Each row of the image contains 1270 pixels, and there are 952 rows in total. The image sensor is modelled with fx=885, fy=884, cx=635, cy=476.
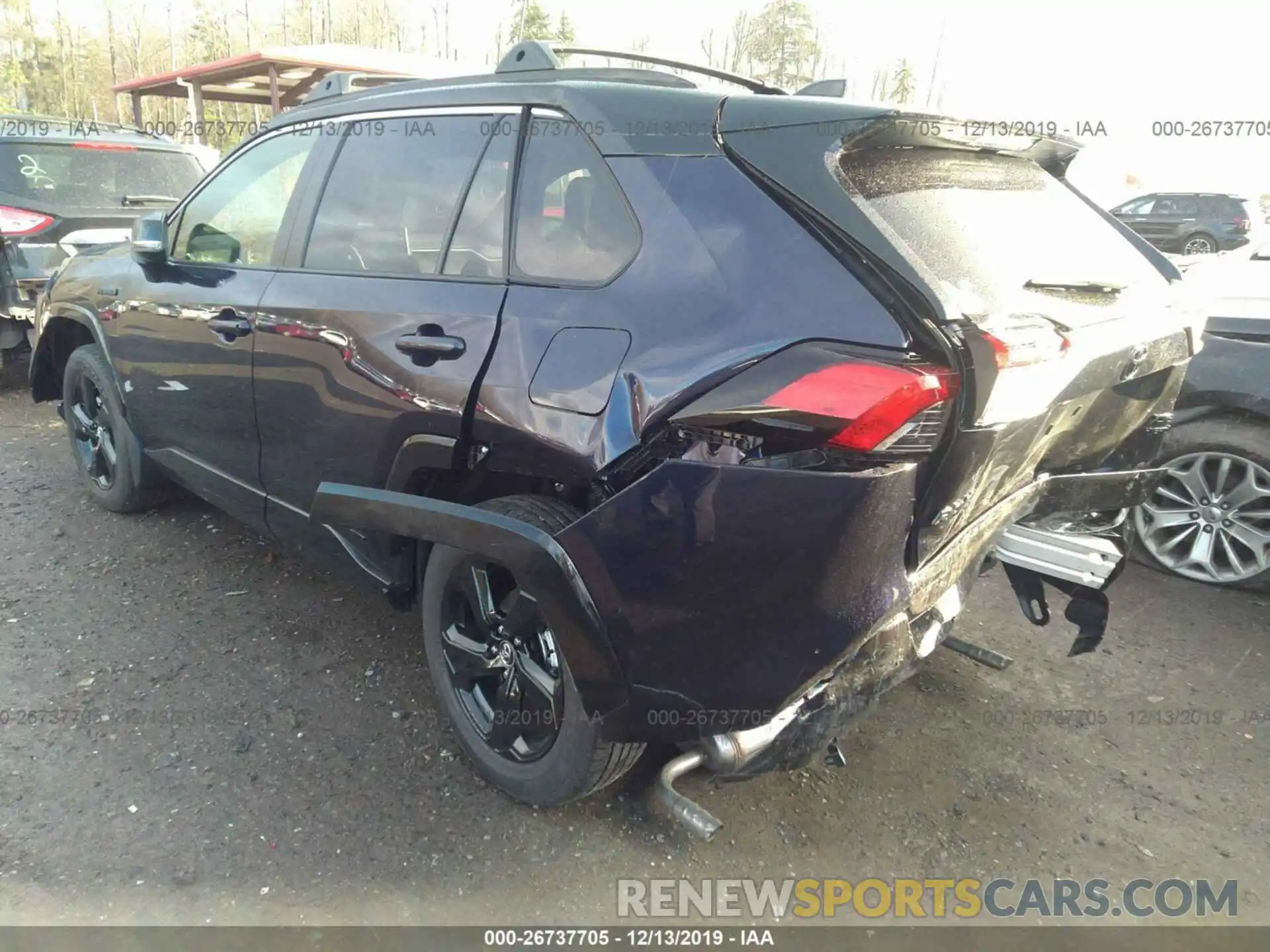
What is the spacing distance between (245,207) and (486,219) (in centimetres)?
145

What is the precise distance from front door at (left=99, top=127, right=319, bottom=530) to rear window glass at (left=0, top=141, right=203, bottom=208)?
3.14m

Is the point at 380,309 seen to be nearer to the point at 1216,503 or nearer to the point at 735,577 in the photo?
the point at 735,577

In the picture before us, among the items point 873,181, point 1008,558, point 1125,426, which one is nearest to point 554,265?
point 873,181

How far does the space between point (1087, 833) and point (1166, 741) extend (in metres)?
0.66

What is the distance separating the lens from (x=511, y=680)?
251 cm

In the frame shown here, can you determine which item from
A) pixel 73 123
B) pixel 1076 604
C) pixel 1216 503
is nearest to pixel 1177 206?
pixel 1216 503

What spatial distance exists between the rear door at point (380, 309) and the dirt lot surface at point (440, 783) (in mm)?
610

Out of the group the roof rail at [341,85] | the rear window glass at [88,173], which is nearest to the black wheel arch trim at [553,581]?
the roof rail at [341,85]

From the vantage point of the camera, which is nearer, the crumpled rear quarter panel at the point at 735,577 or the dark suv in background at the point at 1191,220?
the crumpled rear quarter panel at the point at 735,577

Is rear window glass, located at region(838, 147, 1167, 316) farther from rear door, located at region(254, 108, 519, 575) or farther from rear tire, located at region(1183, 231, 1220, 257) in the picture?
rear tire, located at region(1183, 231, 1220, 257)

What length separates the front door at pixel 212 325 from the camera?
10.3ft

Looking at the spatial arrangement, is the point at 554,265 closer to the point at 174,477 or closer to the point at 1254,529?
the point at 174,477

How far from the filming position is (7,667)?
3119 mm

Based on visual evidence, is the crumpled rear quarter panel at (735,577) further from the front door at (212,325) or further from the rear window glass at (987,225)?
the front door at (212,325)
